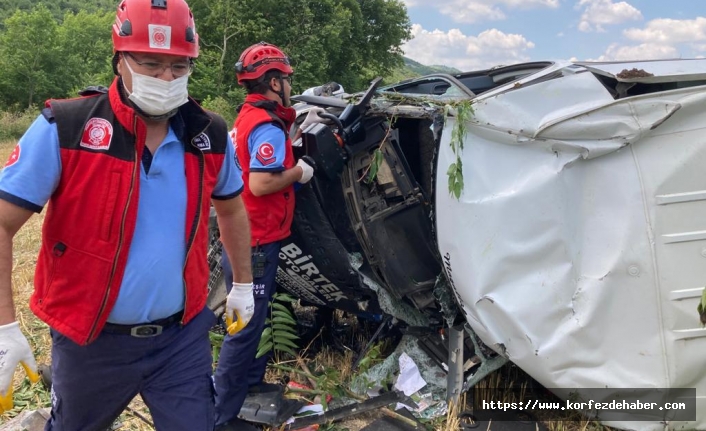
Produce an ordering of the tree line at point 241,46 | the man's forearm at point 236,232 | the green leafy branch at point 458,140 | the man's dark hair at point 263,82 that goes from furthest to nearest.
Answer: the tree line at point 241,46
the man's dark hair at point 263,82
the green leafy branch at point 458,140
the man's forearm at point 236,232

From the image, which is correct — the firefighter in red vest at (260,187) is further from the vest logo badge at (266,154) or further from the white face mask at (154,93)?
the white face mask at (154,93)

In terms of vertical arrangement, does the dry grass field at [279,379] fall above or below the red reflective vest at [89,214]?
below

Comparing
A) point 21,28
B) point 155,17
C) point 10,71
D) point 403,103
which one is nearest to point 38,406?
point 155,17

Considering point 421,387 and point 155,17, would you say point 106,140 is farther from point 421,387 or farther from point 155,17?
point 421,387

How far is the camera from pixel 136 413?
2.93m

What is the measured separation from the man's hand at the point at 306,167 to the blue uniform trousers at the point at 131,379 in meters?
1.16

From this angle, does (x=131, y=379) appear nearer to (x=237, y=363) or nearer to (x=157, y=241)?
(x=157, y=241)

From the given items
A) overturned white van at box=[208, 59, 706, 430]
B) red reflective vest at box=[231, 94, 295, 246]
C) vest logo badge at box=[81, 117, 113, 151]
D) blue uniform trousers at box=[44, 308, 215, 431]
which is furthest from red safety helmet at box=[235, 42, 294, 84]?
blue uniform trousers at box=[44, 308, 215, 431]

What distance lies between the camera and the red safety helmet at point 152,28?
1812 mm

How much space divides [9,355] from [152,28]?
1113mm

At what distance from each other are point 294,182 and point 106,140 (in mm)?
1400

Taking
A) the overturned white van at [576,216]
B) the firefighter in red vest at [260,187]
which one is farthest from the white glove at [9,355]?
the overturned white van at [576,216]

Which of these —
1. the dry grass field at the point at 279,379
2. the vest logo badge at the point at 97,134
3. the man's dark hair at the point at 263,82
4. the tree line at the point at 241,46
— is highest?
the tree line at the point at 241,46

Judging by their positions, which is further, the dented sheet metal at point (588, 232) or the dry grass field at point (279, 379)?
the dry grass field at point (279, 379)
